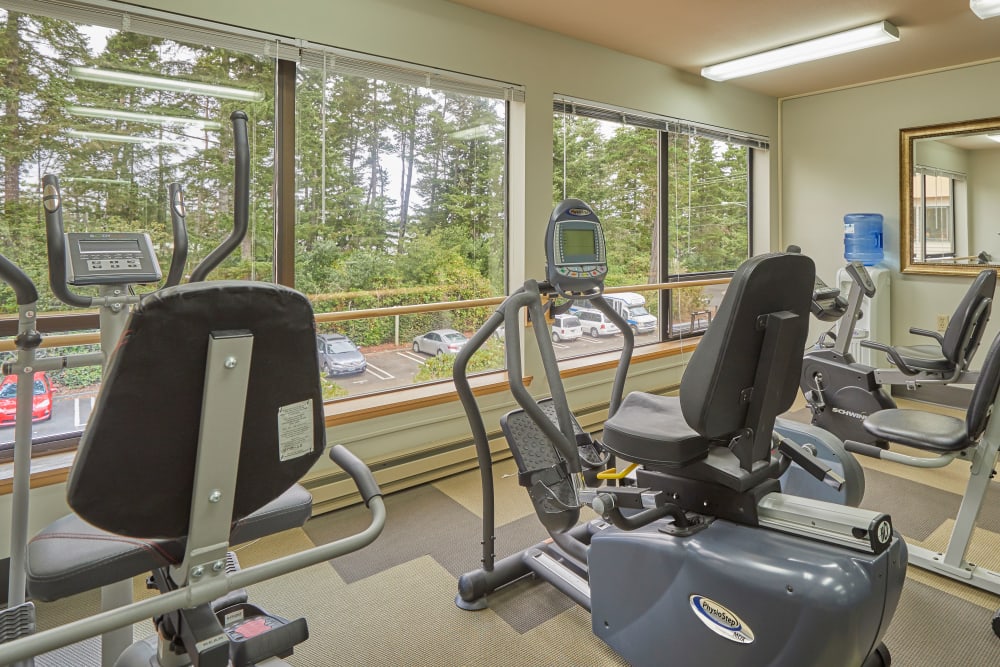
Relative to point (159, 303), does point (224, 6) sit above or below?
above

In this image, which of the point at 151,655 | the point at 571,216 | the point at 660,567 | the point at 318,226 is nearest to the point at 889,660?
the point at 660,567

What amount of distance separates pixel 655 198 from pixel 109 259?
3.92 metres

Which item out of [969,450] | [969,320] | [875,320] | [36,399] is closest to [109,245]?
[36,399]

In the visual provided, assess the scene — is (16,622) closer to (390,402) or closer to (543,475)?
(543,475)

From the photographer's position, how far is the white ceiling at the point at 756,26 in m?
3.28

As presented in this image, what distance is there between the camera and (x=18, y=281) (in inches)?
55.0

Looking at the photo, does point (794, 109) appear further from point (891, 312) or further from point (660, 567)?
point (660, 567)

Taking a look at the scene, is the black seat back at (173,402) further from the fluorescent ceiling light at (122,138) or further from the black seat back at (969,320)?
the black seat back at (969,320)

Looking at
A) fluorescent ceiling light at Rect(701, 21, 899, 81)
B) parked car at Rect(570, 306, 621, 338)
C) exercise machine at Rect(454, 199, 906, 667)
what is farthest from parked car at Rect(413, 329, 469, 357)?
fluorescent ceiling light at Rect(701, 21, 899, 81)

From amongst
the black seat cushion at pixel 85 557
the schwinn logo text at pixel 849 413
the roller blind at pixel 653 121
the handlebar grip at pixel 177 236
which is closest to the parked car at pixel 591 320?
the roller blind at pixel 653 121

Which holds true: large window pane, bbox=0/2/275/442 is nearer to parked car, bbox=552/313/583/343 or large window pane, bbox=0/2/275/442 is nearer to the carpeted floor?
the carpeted floor

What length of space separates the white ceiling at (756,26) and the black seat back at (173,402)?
9.33 ft

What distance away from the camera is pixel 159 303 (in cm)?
85

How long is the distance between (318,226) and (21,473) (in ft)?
5.52
